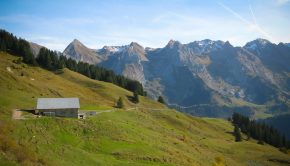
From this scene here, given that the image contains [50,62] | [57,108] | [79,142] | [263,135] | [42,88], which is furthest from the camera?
[263,135]

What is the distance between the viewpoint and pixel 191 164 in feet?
209

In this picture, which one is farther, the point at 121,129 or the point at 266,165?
the point at 266,165

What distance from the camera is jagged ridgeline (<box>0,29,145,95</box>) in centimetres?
14875

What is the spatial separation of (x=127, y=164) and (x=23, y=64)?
332ft

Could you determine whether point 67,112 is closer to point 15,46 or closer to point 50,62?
point 50,62

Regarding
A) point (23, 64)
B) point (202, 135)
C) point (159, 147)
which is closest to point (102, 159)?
point (159, 147)

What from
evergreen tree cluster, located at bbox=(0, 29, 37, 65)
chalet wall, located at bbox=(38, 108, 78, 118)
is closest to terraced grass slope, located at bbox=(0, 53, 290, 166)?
chalet wall, located at bbox=(38, 108, 78, 118)

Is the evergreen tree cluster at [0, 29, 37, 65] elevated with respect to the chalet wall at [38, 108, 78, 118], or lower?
elevated

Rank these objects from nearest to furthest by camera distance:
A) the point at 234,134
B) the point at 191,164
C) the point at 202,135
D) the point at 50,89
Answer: the point at 191,164 → the point at 50,89 → the point at 202,135 → the point at 234,134

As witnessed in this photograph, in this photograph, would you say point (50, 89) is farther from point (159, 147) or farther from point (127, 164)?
point (127, 164)

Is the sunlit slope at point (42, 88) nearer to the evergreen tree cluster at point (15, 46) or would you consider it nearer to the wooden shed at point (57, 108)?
the evergreen tree cluster at point (15, 46)

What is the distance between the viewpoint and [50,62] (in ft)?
507

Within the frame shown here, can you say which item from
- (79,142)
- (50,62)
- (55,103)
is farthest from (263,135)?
(79,142)

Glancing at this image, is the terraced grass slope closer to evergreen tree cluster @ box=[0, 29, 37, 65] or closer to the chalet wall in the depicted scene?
the chalet wall
